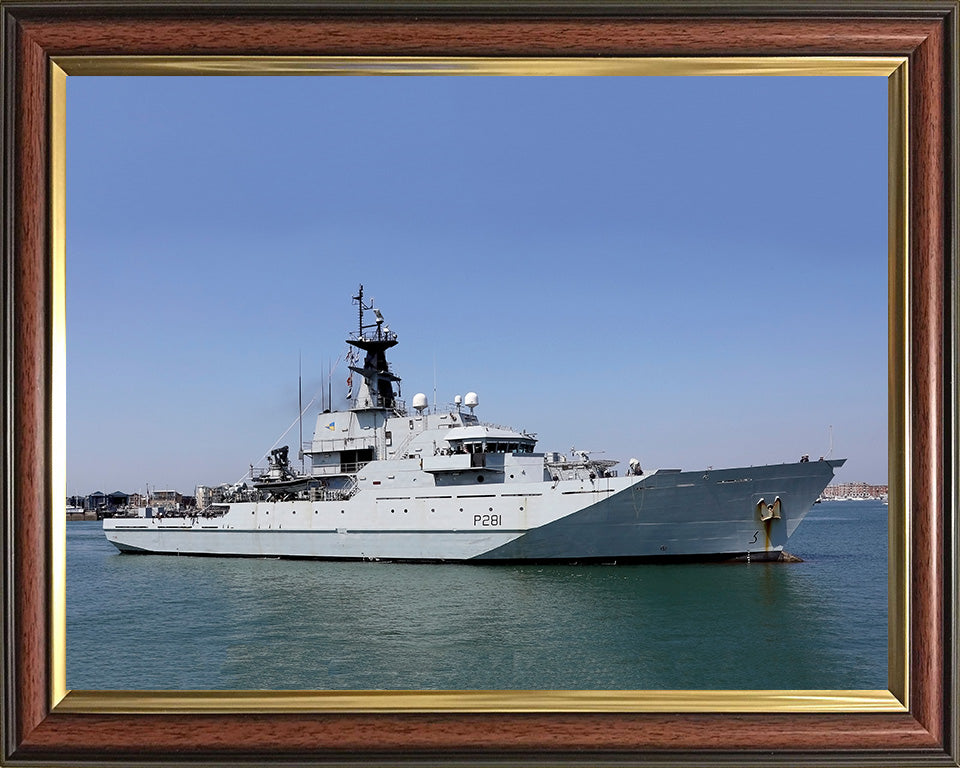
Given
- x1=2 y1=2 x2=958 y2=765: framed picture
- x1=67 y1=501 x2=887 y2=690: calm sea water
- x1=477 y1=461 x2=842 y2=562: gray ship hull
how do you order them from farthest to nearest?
x1=477 y1=461 x2=842 y2=562: gray ship hull, x1=67 y1=501 x2=887 y2=690: calm sea water, x1=2 y1=2 x2=958 y2=765: framed picture

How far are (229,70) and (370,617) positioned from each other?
1226 cm

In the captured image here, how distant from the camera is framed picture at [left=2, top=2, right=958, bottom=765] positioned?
10.1 ft

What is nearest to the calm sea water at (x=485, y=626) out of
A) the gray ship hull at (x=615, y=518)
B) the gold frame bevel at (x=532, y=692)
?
the gold frame bevel at (x=532, y=692)

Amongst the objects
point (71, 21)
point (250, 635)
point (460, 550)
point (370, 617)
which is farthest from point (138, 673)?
point (460, 550)

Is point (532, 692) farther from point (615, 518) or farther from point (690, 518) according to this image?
point (690, 518)

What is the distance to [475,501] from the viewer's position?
20.9m

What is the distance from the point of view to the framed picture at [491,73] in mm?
3072

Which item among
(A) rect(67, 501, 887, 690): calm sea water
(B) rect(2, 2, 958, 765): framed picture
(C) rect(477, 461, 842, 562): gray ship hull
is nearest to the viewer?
(B) rect(2, 2, 958, 765): framed picture

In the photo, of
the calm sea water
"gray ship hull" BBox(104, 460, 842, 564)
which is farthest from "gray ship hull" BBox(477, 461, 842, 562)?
the calm sea water

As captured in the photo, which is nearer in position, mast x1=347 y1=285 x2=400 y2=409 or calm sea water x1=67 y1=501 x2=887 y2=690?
calm sea water x1=67 y1=501 x2=887 y2=690

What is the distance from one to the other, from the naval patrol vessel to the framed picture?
53.3 feet

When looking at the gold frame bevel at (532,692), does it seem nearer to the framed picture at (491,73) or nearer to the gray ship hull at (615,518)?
the framed picture at (491,73)

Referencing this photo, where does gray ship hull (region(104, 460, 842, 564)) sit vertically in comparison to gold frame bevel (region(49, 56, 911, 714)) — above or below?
below

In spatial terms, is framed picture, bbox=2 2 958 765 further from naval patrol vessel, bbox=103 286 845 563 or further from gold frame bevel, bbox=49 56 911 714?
naval patrol vessel, bbox=103 286 845 563
